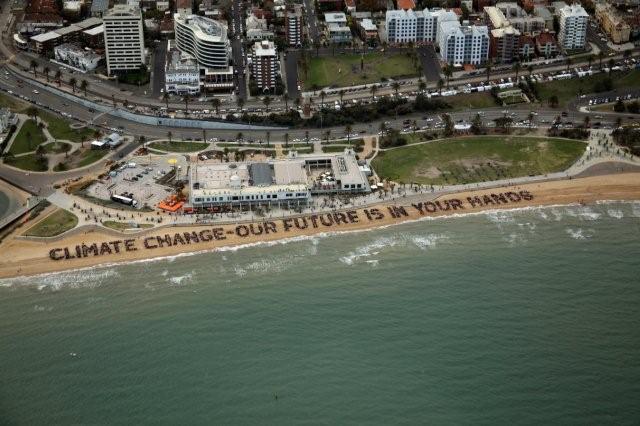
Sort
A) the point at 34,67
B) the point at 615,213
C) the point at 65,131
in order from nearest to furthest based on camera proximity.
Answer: the point at 615,213 < the point at 65,131 < the point at 34,67

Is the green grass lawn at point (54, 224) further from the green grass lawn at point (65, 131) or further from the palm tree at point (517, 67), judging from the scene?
the palm tree at point (517, 67)

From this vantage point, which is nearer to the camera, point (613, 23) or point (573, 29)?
point (573, 29)

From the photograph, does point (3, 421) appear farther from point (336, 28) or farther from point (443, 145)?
point (336, 28)

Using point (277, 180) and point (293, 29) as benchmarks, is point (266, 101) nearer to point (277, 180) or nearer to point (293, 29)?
point (293, 29)

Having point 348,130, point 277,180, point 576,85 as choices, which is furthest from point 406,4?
point 277,180

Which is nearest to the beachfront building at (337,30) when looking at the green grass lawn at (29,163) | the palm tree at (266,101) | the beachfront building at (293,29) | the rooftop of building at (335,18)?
the rooftop of building at (335,18)

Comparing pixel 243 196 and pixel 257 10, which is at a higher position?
pixel 257 10

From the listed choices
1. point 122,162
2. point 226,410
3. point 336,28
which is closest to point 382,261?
point 226,410
